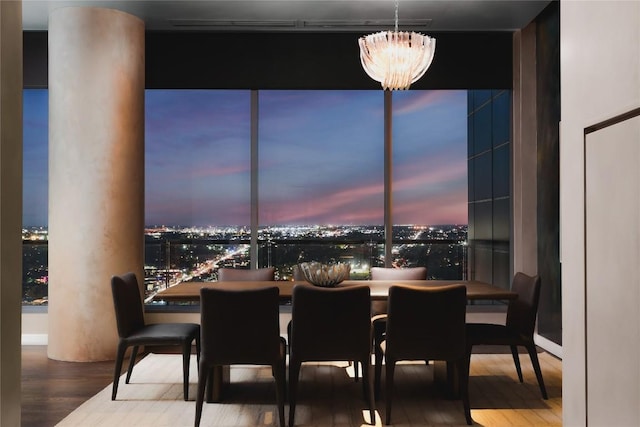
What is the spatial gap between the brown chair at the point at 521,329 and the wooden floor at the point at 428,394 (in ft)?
1.00

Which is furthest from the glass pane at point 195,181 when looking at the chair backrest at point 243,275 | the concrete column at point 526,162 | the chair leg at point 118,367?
the concrete column at point 526,162

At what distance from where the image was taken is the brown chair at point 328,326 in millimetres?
3615

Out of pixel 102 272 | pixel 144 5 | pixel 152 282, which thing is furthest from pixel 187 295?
pixel 144 5

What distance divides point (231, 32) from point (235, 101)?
0.75 metres

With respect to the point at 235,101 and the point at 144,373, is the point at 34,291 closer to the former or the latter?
the point at 144,373

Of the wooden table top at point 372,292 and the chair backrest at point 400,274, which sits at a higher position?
the chair backrest at point 400,274

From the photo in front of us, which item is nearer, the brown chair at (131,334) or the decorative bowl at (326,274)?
the brown chair at (131,334)

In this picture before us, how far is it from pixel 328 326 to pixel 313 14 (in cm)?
335

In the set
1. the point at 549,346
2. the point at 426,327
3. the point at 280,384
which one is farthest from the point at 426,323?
the point at 549,346

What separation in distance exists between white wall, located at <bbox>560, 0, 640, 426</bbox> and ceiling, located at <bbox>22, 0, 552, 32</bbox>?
12.8 ft

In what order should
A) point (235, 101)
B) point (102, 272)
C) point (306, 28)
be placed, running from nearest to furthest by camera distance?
point (102, 272)
point (306, 28)
point (235, 101)

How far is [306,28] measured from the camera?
6230 mm

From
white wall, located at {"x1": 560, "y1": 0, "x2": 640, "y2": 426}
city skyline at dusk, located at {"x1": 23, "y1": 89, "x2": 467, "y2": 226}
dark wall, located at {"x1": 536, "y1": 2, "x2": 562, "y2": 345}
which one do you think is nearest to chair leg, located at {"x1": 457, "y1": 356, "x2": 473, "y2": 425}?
white wall, located at {"x1": 560, "y1": 0, "x2": 640, "y2": 426}

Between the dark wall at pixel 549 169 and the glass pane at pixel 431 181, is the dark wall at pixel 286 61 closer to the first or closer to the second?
the dark wall at pixel 549 169
